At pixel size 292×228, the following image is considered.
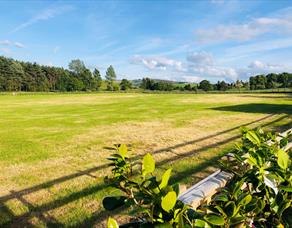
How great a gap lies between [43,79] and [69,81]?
958 cm

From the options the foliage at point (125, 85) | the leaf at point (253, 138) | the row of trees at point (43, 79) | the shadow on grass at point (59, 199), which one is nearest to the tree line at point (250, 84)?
the foliage at point (125, 85)

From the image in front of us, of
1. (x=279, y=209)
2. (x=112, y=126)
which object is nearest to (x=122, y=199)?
(x=279, y=209)

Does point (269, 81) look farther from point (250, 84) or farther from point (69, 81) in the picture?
point (69, 81)

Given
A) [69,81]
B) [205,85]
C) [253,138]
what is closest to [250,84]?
[205,85]

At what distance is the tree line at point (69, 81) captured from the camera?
94444mm

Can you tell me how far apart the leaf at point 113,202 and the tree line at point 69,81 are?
3774 inches

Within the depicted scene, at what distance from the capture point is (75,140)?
10523 mm

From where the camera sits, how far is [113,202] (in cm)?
132

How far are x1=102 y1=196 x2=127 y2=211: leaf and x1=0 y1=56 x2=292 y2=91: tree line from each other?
95.9 metres

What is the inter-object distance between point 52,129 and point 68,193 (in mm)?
9052

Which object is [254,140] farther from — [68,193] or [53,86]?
[53,86]

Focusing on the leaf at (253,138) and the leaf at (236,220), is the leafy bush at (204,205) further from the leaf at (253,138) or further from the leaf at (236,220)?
the leaf at (253,138)

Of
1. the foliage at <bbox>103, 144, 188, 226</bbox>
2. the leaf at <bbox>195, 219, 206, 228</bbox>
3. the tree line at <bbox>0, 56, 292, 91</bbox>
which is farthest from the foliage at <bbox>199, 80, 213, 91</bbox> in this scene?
the leaf at <bbox>195, 219, 206, 228</bbox>

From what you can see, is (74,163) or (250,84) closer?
(74,163)
